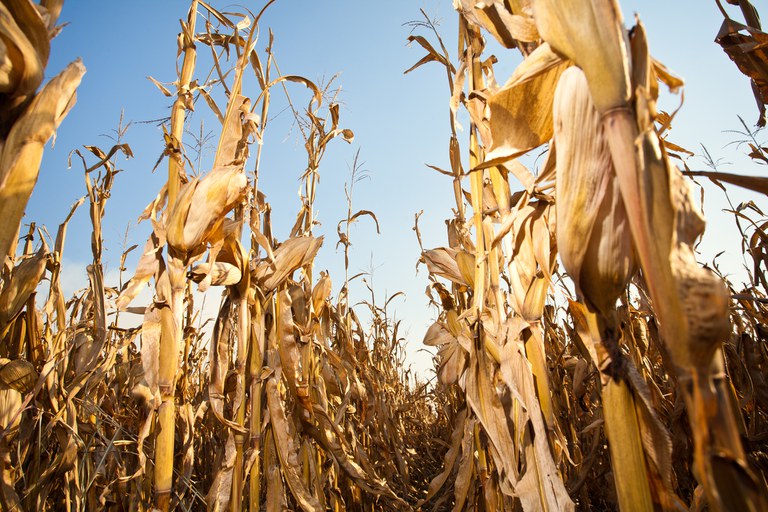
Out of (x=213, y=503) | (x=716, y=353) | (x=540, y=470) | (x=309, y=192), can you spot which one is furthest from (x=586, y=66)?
(x=309, y=192)

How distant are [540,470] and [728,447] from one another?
1.96ft

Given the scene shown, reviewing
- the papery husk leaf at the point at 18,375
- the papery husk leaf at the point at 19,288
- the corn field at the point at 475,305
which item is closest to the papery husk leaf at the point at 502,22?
the corn field at the point at 475,305

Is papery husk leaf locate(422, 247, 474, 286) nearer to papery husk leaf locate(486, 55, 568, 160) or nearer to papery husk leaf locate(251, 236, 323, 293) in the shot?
papery husk leaf locate(251, 236, 323, 293)

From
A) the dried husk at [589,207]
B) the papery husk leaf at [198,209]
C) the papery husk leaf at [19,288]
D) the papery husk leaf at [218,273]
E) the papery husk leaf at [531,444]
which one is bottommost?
the papery husk leaf at [531,444]

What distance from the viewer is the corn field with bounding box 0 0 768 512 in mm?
433

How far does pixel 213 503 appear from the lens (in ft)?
4.27

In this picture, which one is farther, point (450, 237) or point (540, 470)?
point (450, 237)

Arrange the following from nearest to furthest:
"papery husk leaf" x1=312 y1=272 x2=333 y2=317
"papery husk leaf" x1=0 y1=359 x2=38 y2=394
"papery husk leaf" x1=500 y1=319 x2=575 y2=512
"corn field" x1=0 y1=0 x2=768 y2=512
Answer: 1. "corn field" x1=0 y1=0 x2=768 y2=512
2. "papery husk leaf" x1=500 y1=319 x2=575 y2=512
3. "papery husk leaf" x1=0 y1=359 x2=38 y2=394
4. "papery husk leaf" x1=312 y1=272 x2=333 y2=317

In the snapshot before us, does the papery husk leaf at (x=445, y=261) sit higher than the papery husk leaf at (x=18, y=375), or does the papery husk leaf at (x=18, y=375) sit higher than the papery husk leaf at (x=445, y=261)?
the papery husk leaf at (x=445, y=261)

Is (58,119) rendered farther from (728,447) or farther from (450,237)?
(450,237)

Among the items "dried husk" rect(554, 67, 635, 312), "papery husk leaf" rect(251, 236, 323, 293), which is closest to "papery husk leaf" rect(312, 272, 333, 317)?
"papery husk leaf" rect(251, 236, 323, 293)

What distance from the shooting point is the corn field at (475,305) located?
0.43m

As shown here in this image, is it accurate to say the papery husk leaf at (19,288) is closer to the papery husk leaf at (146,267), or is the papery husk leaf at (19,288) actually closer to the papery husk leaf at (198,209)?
the papery husk leaf at (146,267)

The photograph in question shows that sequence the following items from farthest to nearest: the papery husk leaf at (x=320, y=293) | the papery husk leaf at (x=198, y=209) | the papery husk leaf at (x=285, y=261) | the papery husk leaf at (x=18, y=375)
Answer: the papery husk leaf at (x=320, y=293) → the papery husk leaf at (x=285, y=261) → the papery husk leaf at (x=18, y=375) → the papery husk leaf at (x=198, y=209)
